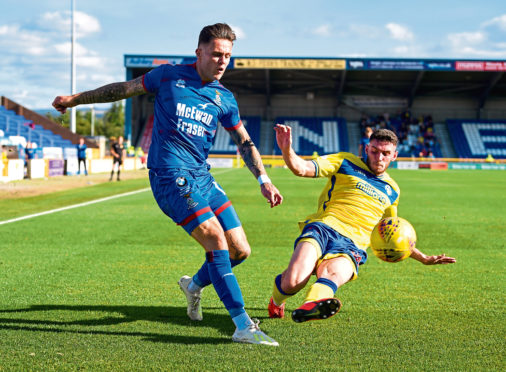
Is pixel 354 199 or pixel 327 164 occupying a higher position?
pixel 327 164

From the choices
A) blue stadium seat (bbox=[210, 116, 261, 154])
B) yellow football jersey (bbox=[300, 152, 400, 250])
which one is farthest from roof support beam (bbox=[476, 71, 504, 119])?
yellow football jersey (bbox=[300, 152, 400, 250])

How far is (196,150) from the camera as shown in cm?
452

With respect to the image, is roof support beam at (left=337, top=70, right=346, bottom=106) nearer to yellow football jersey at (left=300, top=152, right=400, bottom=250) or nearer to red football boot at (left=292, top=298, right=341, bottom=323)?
yellow football jersey at (left=300, top=152, right=400, bottom=250)

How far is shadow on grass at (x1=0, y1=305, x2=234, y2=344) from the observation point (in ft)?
13.8

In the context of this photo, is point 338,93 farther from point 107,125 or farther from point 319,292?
point 107,125

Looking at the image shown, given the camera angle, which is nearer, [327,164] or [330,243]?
[330,243]

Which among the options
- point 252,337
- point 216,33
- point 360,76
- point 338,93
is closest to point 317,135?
point 338,93

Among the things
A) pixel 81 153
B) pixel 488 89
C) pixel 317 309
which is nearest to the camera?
pixel 317 309

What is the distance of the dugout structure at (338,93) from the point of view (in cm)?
5522

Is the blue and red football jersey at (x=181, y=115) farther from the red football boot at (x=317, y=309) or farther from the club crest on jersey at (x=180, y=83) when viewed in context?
the red football boot at (x=317, y=309)

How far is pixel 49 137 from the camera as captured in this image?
37.8m

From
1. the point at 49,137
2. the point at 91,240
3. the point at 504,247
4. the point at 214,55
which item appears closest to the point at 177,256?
the point at 91,240

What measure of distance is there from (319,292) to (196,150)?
4.80 feet

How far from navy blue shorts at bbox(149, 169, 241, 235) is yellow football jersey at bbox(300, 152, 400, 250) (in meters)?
0.86
